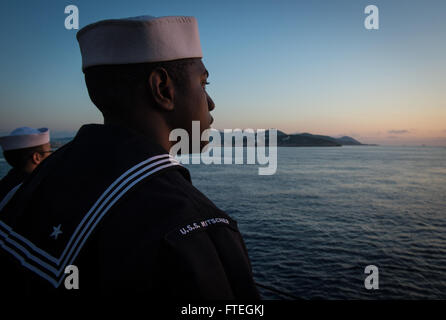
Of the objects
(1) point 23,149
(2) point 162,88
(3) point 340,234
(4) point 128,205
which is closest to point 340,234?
(3) point 340,234

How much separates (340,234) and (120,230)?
1483 inches

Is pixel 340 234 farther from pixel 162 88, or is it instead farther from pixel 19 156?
pixel 162 88

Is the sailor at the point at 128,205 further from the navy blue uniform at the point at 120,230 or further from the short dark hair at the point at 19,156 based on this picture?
the short dark hair at the point at 19,156

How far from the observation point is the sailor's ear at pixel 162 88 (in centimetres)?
139

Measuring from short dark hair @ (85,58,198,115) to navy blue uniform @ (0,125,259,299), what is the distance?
0.22 m

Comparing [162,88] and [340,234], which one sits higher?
[162,88]

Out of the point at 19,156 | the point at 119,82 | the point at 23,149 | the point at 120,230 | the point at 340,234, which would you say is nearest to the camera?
the point at 120,230

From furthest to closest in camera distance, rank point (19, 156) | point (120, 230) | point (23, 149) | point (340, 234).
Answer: point (340, 234)
point (23, 149)
point (19, 156)
point (120, 230)

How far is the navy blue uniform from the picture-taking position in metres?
0.86

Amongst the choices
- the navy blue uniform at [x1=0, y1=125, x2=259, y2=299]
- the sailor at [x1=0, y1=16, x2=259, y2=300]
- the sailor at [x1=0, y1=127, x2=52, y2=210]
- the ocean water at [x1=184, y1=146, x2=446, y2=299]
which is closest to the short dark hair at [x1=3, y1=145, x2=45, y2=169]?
the sailor at [x1=0, y1=127, x2=52, y2=210]

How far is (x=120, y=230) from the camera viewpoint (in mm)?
928

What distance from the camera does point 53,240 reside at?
1.06 metres
